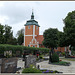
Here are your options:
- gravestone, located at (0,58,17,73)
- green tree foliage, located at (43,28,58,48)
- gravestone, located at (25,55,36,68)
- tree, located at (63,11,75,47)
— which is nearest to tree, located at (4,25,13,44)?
green tree foliage, located at (43,28,58,48)

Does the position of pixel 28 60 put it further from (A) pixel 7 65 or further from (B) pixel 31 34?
(B) pixel 31 34

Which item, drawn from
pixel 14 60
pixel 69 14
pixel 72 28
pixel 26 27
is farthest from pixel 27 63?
pixel 26 27

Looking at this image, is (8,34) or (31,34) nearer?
(8,34)

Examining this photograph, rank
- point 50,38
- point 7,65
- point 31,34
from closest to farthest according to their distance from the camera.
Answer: point 7,65 → point 50,38 → point 31,34

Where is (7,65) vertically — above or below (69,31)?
below

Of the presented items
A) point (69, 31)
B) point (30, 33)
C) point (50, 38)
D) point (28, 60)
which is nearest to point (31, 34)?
point (30, 33)

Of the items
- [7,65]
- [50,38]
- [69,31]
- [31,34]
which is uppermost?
[31,34]

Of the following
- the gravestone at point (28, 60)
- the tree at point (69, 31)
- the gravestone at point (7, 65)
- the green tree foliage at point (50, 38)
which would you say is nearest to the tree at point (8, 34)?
the green tree foliage at point (50, 38)

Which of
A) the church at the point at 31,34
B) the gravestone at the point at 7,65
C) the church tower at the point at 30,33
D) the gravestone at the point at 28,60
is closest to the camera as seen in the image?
the gravestone at the point at 7,65

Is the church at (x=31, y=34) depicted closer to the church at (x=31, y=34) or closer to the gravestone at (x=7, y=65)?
the church at (x=31, y=34)

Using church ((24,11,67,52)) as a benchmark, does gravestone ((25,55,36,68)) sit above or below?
below

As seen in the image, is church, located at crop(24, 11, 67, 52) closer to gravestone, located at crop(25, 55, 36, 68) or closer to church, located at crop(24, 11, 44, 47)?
church, located at crop(24, 11, 44, 47)

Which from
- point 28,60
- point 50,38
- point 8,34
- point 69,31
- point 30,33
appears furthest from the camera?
A: point 30,33

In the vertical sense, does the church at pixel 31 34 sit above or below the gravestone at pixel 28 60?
above
